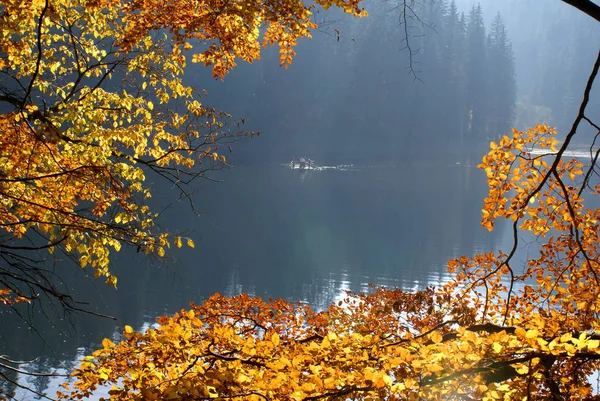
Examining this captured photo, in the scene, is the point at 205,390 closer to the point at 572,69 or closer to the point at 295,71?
Result: the point at 295,71

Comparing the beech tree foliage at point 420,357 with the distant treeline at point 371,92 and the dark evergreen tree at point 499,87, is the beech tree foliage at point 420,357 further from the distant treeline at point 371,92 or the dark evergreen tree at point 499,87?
the dark evergreen tree at point 499,87

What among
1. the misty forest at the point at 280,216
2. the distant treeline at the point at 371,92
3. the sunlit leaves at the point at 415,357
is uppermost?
the distant treeline at the point at 371,92

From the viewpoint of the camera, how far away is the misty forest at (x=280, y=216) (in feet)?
11.2

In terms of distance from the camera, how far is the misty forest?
341 centimetres

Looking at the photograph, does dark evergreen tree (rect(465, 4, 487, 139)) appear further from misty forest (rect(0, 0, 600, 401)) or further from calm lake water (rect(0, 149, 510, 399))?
calm lake water (rect(0, 149, 510, 399))

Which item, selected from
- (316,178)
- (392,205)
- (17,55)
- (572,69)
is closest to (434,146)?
(316,178)

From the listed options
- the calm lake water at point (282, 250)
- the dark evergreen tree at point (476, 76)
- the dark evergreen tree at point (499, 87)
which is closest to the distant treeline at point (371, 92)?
the dark evergreen tree at point (476, 76)

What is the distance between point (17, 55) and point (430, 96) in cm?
8338

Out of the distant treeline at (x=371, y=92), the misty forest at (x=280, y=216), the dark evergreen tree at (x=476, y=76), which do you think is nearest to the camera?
the misty forest at (x=280, y=216)

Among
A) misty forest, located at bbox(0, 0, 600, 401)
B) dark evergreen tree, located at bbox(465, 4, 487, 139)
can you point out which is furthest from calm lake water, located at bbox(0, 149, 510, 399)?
dark evergreen tree, located at bbox(465, 4, 487, 139)

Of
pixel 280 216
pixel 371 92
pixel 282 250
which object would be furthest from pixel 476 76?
pixel 282 250

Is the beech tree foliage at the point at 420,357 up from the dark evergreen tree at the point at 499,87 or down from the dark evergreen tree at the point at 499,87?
down

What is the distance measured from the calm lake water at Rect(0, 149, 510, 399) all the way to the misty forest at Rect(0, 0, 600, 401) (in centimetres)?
16

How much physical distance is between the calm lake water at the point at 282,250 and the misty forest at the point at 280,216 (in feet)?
0.51
